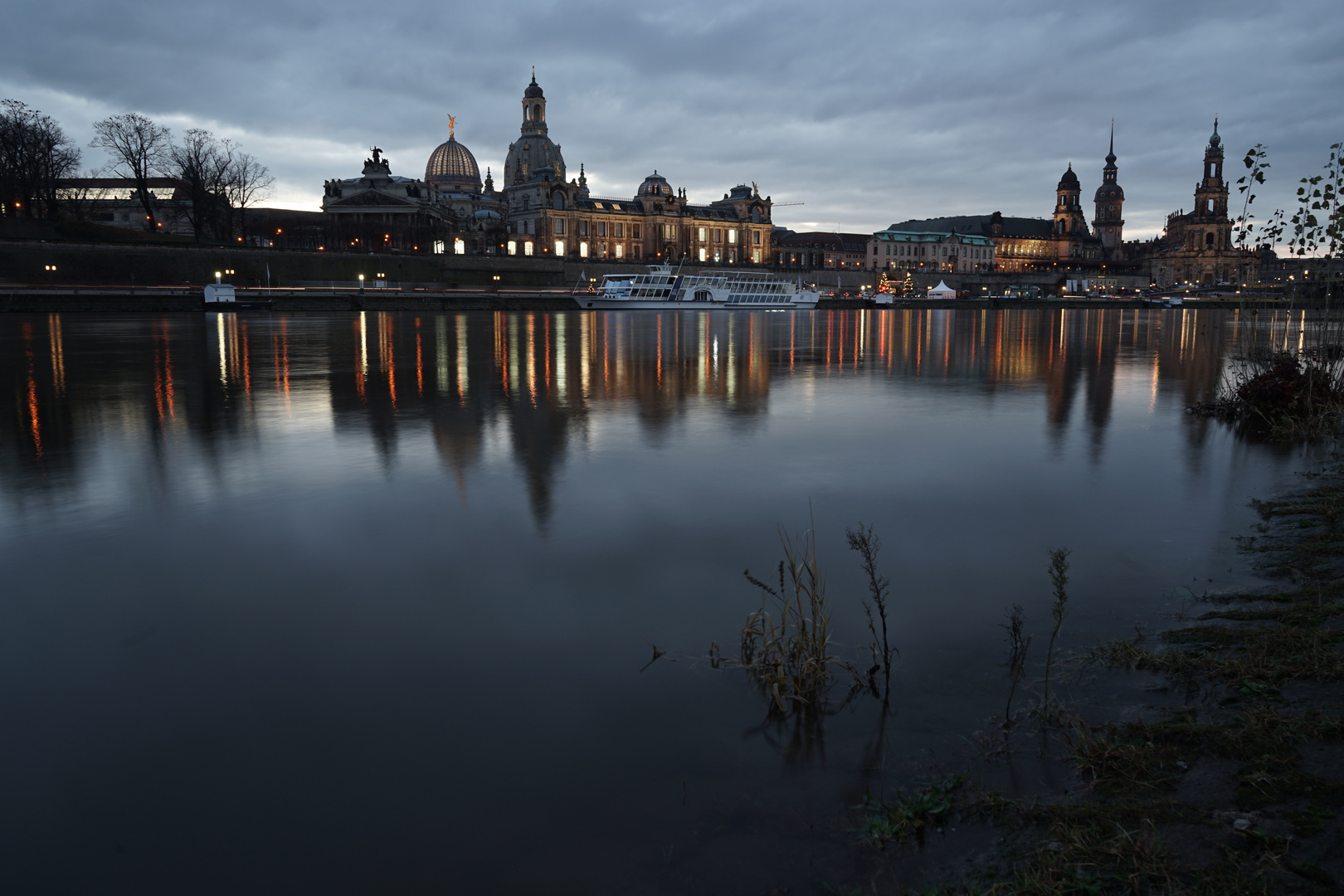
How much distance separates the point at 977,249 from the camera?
17275 centimetres

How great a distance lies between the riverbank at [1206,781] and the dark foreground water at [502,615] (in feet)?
1.68

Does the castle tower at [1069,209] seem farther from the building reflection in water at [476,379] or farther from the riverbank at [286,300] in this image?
the building reflection in water at [476,379]

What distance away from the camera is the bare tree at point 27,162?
6950 centimetres

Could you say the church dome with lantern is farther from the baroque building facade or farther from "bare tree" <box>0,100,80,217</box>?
the baroque building facade

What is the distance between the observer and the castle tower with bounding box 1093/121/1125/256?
638 ft

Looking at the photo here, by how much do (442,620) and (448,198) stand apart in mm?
132389

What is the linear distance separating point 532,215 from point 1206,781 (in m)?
125

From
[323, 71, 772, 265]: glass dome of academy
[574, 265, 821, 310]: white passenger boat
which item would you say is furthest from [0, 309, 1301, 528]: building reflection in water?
[323, 71, 772, 265]: glass dome of academy

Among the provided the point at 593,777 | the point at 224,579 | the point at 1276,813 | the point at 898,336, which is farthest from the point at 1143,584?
the point at 898,336

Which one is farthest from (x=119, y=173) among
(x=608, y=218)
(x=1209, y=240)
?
(x=1209, y=240)

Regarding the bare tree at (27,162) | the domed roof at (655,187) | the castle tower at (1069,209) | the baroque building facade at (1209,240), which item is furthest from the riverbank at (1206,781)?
the castle tower at (1069,209)

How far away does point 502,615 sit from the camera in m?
5.37

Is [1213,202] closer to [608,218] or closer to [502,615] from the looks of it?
[608,218]

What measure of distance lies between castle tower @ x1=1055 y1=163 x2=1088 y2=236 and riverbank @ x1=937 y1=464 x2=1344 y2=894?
670 feet
